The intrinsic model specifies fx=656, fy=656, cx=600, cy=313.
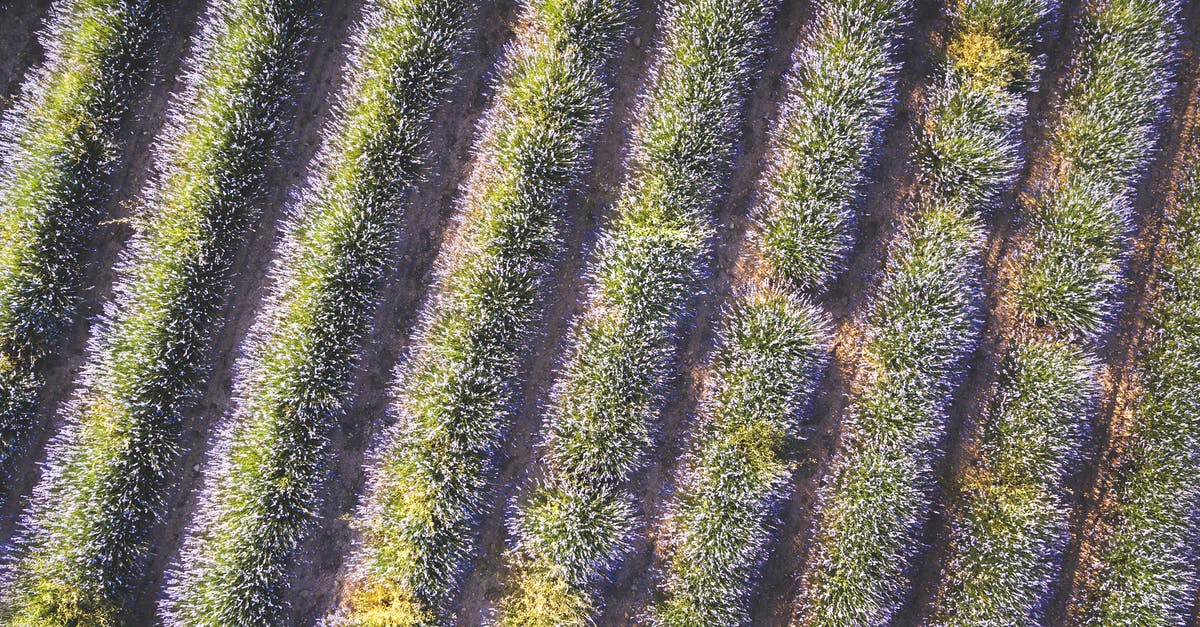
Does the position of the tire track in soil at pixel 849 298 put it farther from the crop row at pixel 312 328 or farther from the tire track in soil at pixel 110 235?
the tire track in soil at pixel 110 235

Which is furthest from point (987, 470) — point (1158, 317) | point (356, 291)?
point (356, 291)

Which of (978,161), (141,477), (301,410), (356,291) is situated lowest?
(141,477)

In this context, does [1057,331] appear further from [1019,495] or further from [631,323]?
[631,323]

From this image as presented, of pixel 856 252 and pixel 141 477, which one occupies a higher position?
pixel 856 252

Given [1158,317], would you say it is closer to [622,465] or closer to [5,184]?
[622,465]

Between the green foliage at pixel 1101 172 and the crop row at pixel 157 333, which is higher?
the green foliage at pixel 1101 172

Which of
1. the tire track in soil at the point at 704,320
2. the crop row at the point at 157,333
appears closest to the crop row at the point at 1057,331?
the tire track in soil at the point at 704,320

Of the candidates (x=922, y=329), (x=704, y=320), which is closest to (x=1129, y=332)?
(x=922, y=329)
